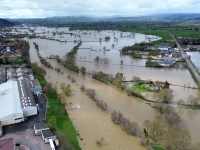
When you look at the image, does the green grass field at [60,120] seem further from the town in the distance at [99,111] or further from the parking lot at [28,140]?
the parking lot at [28,140]

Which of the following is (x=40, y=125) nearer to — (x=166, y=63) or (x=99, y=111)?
(x=99, y=111)

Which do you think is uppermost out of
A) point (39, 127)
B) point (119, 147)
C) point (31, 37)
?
point (31, 37)

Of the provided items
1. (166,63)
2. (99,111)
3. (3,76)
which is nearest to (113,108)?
(99,111)

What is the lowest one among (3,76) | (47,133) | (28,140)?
(28,140)

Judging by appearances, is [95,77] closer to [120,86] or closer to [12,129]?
[120,86]

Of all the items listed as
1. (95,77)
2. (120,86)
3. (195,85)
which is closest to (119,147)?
(120,86)

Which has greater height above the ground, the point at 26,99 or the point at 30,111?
the point at 26,99

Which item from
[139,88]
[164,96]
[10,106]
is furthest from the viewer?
[139,88]
